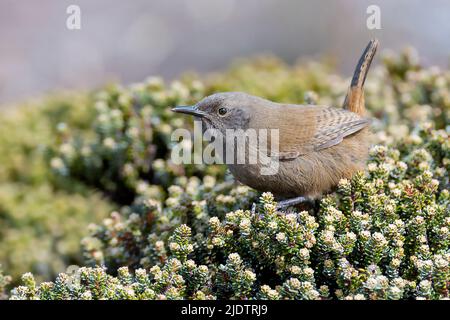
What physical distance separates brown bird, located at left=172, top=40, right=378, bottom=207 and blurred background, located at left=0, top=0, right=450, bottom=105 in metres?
5.64

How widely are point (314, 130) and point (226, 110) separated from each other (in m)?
0.60

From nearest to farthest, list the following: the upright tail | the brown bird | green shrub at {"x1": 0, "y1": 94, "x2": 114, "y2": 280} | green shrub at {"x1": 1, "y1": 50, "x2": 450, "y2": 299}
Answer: green shrub at {"x1": 1, "y1": 50, "x2": 450, "y2": 299}, the brown bird, the upright tail, green shrub at {"x1": 0, "y1": 94, "x2": 114, "y2": 280}

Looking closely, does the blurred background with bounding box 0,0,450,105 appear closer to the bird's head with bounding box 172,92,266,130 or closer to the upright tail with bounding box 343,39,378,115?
the upright tail with bounding box 343,39,378,115

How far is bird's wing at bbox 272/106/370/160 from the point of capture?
3.77 m

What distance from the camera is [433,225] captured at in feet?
10.7

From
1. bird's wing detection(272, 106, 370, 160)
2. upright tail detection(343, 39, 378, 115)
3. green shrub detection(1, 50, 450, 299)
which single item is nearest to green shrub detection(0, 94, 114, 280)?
green shrub detection(1, 50, 450, 299)

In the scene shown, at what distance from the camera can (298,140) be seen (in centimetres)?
379

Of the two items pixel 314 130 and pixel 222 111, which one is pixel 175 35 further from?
pixel 314 130

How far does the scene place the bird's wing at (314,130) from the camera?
Result: 12.4ft

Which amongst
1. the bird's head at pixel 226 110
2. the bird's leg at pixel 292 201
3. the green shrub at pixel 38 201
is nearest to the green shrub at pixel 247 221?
the bird's leg at pixel 292 201
